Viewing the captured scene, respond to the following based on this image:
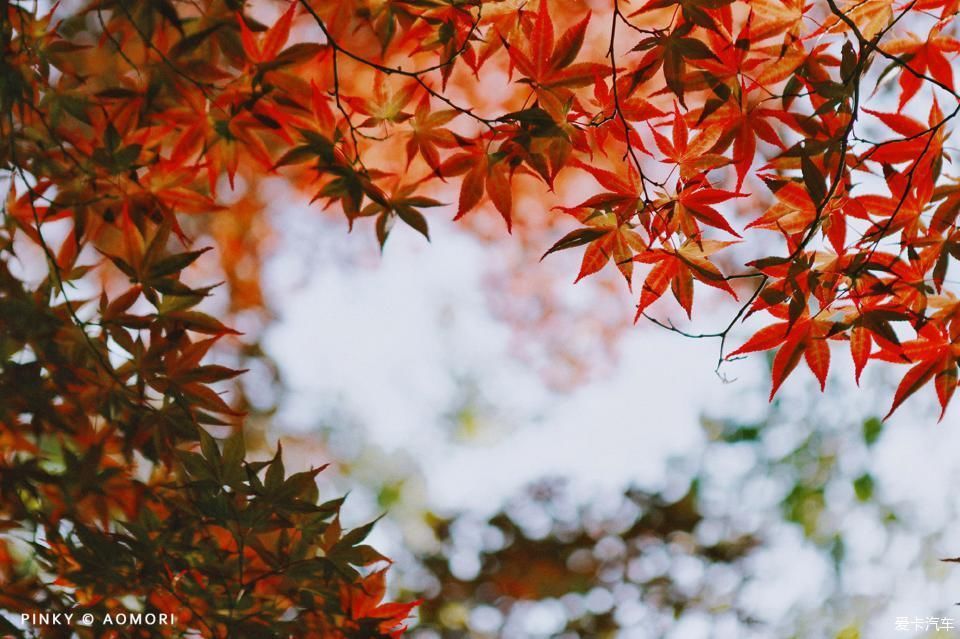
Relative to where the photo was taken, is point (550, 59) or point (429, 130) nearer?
point (550, 59)

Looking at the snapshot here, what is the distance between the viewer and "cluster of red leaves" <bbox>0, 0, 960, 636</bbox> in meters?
0.81

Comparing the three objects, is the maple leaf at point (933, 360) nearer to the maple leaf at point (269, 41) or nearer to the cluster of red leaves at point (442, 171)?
the cluster of red leaves at point (442, 171)

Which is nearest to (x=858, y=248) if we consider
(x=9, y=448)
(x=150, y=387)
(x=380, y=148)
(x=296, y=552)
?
(x=296, y=552)

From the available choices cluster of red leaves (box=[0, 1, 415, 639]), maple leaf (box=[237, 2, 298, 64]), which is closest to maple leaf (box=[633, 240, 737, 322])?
cluster of red leaves (box=[0, 1, 415, 639])

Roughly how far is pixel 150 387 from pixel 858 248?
34.0 inches

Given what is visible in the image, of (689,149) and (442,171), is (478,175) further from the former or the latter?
(689,149)

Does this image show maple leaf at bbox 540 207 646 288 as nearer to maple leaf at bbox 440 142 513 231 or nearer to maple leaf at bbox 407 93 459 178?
maple leaf at bbox 440 142 513 231

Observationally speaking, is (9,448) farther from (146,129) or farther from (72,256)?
(146,129)

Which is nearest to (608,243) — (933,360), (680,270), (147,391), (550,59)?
(680,270)

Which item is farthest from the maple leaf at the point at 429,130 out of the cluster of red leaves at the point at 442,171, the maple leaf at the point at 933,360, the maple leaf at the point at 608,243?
the maple leaf at the point at 933,360

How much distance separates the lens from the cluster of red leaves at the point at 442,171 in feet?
2.65

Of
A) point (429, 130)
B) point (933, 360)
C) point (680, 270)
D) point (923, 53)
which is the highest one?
point (429, 130)

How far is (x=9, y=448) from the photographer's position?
100 cm

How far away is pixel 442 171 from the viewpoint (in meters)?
0.93
